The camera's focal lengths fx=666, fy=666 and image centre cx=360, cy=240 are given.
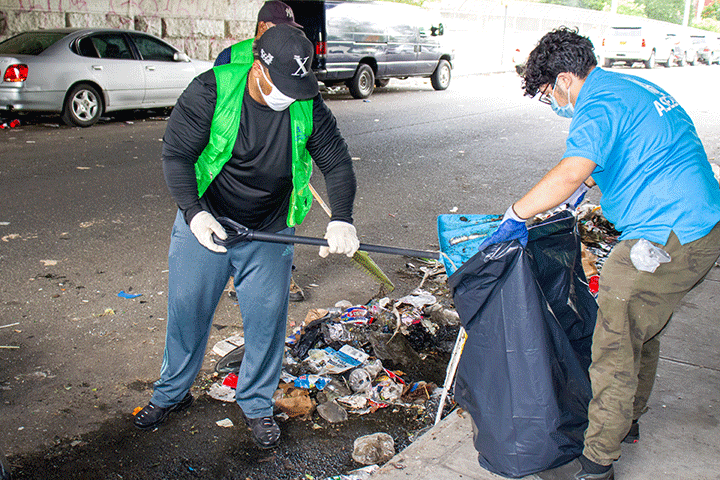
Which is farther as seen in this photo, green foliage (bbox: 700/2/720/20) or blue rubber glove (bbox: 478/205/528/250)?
green foliage (bbox: 700/2/720/20)

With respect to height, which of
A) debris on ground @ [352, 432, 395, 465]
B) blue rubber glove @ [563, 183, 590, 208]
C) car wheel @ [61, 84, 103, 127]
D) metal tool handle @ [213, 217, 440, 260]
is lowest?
debris on ground @ [352, 432, 395, 465]

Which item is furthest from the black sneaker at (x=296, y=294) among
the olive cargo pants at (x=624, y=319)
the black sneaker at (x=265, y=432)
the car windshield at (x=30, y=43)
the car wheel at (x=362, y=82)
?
the car wheel at (x=362, y=82)

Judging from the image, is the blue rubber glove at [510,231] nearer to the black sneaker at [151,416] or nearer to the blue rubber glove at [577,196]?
the blue rubber glove at [577,196]

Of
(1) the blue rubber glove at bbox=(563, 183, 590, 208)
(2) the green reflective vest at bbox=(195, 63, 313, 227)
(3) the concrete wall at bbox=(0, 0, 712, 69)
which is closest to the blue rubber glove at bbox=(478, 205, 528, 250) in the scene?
Result: (1) the blue rubber glove at bbox=(563, 183, 590, 208)

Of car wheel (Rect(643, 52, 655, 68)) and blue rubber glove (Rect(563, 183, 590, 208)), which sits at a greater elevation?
blue rubber glove (Rect(563, 183, 590, 208))

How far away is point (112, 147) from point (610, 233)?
635cm

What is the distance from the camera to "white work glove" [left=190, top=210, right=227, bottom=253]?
2.61 meters

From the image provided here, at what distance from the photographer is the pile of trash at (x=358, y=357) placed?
3309mm

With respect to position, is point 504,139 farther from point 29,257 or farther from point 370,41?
point 29,257

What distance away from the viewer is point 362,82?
14.8 meters

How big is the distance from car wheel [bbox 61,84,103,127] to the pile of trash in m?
7.48

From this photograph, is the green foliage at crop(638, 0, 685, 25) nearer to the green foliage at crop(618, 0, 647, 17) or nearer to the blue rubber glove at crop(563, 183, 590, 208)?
the green foliage at crop(618, 0, 647, 17)

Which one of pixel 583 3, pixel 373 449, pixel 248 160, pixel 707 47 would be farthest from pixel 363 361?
pixel 583 3

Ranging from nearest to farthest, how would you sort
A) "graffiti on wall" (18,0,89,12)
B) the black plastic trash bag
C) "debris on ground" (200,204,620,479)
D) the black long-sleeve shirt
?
the black plastic trash bag
the black long-sleeve shirt
"debris on ground" (200,204,620,479)
"graffiti on wall" (18,0,89,12)
